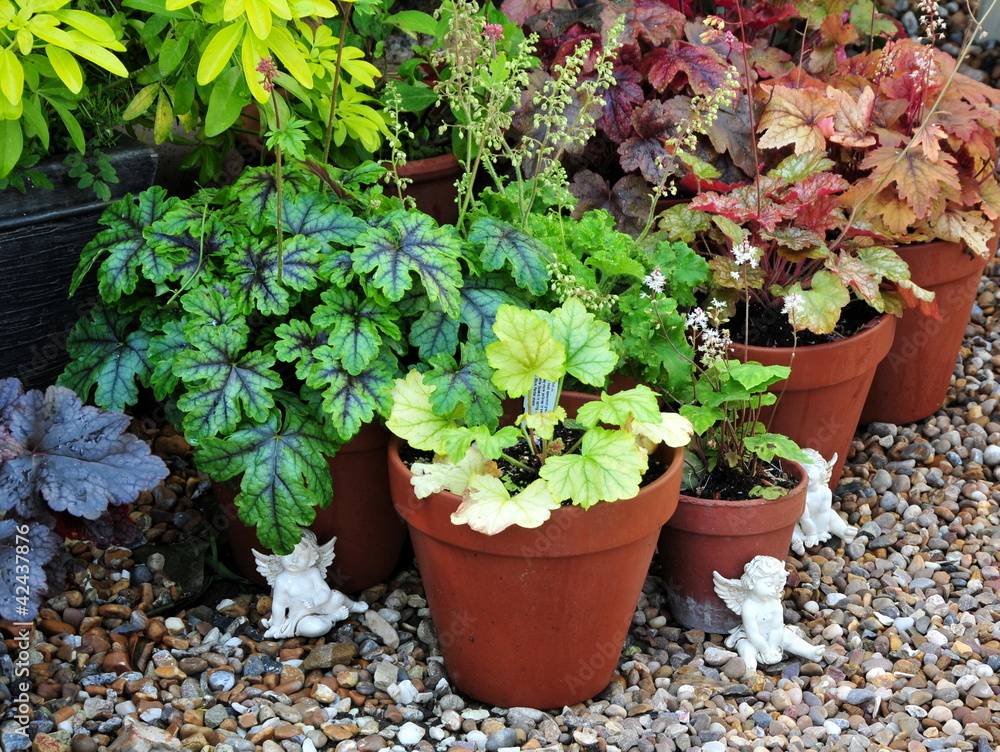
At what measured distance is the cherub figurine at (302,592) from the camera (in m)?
2.03

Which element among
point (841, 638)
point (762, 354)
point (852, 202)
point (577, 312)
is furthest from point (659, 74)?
point (841, 638)

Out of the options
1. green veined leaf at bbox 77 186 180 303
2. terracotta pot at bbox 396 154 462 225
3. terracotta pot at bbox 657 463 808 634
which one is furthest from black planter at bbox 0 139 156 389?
terracotta pot at bbox 657 463 808 634

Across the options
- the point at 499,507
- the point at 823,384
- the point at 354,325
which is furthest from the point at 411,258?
the point at 823,384

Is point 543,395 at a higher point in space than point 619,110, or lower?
lower

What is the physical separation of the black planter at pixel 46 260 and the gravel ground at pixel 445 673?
0.44 metres

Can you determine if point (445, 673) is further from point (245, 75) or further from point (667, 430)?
point (245, 75)

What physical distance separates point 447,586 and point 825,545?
108 centimetres

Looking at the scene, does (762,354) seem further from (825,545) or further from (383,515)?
(383,515)

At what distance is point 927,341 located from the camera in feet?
9.29

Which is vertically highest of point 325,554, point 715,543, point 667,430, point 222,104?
point 222,104

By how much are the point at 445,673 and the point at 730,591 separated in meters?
0.61

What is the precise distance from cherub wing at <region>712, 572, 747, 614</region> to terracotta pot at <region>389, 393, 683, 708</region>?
233mm

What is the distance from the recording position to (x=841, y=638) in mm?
2152

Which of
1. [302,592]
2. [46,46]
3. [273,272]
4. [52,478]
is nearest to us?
[52,478]
